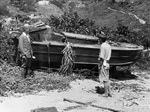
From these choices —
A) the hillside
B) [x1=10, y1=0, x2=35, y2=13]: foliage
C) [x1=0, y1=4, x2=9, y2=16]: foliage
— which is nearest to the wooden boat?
the hillside

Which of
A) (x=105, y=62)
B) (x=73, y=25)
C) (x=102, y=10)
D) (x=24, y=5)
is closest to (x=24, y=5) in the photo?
(x=24, y=5)

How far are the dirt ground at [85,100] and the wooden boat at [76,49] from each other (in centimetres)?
100

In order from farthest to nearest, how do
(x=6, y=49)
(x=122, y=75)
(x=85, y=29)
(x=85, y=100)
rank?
1. (x=85, y=29)
2. (x=122, y=75)
3. (x=6, y=49)
4. (x=85, y=100)

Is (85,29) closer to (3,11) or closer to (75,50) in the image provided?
(75,50)

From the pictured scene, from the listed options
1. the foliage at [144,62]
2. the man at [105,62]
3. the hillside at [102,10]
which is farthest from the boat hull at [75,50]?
the hillside at [102,10]

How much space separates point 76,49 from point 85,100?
9.13 ft

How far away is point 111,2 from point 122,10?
2.33 metres

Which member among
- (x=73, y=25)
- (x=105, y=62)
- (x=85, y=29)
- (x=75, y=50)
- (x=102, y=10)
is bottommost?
(x=105, y=62)

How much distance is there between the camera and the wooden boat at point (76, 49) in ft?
31.8

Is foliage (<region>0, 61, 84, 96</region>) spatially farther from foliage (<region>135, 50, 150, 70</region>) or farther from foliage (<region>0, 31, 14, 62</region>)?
foliage (<region>135, 50, 150, 70</region>)

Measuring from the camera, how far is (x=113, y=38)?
1284 cm

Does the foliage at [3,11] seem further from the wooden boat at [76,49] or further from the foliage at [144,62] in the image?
the foliage at [144,62]

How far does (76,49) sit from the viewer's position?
9789 mm

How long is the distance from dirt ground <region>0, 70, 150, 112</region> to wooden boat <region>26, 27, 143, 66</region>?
3.30 ft
